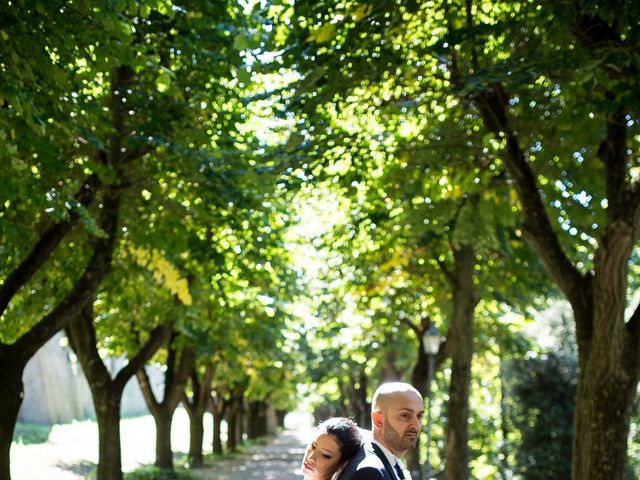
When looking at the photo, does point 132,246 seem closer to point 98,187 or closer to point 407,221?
point 98,187

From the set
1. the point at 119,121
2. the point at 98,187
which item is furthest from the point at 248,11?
the point at 98,187

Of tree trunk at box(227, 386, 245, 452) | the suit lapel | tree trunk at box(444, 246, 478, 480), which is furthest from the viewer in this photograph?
tree trunk at box(227, 386, 245, 452)

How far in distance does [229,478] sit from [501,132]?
16.9 meters

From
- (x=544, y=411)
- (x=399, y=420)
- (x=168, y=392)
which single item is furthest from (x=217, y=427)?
(x=399, y=420)

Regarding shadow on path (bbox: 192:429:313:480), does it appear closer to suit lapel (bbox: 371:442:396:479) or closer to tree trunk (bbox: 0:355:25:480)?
tree trunk (bbox: 0:355:25:480)

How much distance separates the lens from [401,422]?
3943 millimetres

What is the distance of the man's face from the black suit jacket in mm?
191

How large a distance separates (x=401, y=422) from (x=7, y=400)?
26.8ft

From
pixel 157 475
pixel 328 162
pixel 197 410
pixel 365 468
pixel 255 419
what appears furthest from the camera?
pixel 255 419

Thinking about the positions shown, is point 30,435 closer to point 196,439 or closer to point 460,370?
point 196,439

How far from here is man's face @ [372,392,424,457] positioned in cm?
394

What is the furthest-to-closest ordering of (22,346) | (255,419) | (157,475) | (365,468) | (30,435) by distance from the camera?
1. (255,419)
2. (30,435)
3. (157,475)
4. (22,346)
5. (365,468)

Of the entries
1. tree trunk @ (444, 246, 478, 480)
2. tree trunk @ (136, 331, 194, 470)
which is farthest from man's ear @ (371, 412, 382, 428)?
tree trunk @ (136, 331, 194, 470)

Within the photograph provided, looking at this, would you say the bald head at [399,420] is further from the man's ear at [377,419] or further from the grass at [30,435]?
the grass at [30,435]
